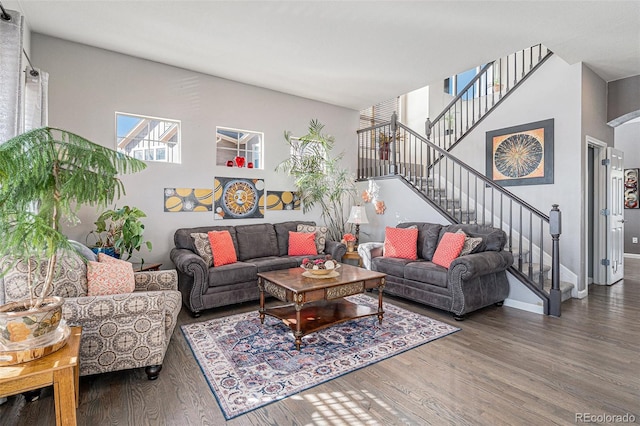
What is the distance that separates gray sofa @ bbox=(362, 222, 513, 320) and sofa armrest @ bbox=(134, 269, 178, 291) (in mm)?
2614

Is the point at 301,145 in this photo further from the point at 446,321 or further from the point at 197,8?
the point at 446,321

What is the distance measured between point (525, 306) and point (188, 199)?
457cm

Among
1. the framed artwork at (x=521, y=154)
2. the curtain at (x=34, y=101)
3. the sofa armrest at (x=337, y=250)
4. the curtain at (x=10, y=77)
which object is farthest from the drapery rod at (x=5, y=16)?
the framed artwork at (x=521, y=154)

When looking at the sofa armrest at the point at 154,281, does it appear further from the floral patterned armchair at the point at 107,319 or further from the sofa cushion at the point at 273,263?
the sofa cushion at the point at 273,263

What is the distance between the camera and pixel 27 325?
168 centimetres

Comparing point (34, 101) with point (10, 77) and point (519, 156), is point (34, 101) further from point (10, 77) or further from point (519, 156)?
point (519, 156)

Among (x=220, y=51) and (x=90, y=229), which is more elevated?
(x=220, y=51)

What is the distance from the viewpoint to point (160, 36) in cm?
375

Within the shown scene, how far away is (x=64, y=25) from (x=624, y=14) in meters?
5.73

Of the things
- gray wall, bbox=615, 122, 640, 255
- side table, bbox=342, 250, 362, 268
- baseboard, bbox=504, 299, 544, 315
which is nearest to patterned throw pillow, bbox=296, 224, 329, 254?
side table, bbox=342, 250, 362, 268

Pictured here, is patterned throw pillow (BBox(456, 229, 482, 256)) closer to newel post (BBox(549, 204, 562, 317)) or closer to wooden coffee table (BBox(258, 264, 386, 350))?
newel post (BBox(549, 204, 562, 317))

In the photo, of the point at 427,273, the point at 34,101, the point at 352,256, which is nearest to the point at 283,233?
the point at 352,256

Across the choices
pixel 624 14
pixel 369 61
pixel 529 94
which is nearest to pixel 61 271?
pixel 369 61

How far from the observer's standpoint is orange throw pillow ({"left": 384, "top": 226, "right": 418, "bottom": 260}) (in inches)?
177
